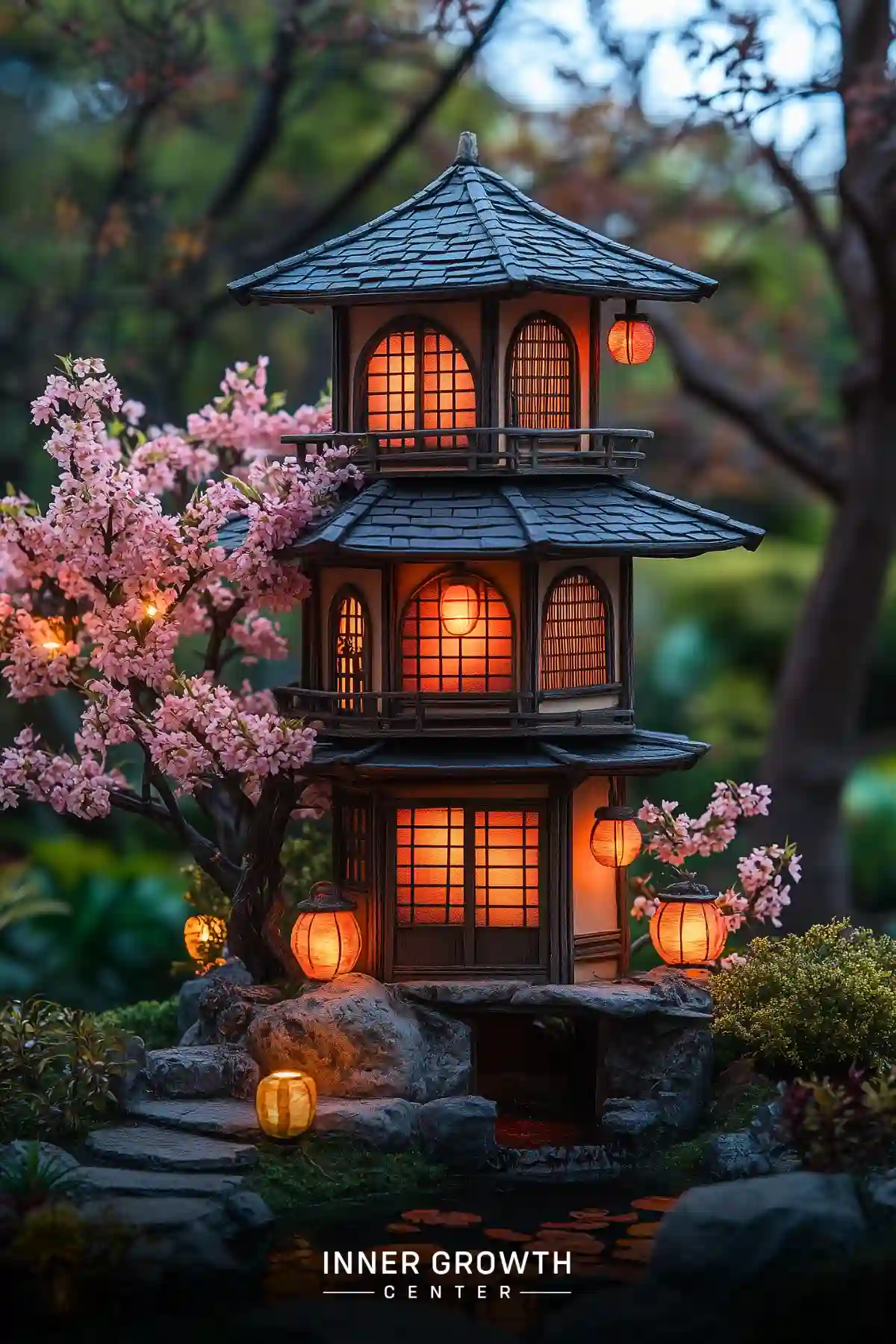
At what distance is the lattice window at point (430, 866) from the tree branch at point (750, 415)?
7.84 meters

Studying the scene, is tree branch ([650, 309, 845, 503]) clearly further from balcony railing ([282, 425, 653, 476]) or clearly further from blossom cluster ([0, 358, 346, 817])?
blossom cluster ([0, 358, 346, 817])

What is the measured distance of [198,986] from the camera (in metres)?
18.1

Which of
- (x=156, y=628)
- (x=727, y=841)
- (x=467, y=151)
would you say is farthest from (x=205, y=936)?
(x=467, y=151)

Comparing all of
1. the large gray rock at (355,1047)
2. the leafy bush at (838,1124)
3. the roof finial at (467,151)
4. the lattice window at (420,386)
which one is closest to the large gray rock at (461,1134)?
the large gray rock at (355,1047)

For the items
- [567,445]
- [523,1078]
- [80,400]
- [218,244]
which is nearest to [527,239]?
[567,445]

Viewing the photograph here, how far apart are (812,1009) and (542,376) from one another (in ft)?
19.5

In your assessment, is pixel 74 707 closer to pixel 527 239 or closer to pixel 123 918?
pixel 123 918

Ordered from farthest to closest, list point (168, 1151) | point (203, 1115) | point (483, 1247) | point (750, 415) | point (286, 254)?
point (286, 254), point (750, 415), point (203, 1115), point (168, 1151), point (483, 1247)

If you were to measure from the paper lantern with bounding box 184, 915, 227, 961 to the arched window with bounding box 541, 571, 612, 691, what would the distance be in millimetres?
4608

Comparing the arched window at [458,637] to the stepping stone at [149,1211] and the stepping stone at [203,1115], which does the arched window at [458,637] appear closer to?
the stepping stone at [203,1115]

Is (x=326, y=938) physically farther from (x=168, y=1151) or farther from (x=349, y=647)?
(x=349, y=647)

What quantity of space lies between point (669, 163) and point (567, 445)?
16758 mm

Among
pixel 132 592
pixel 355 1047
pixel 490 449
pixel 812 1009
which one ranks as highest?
pixel 490 449

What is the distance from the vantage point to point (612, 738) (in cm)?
1677
